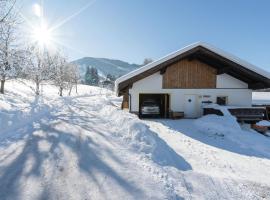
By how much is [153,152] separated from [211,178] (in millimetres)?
1912

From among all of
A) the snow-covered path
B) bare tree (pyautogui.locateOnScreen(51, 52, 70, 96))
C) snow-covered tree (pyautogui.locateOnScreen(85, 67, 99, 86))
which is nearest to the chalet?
the snow-covered path

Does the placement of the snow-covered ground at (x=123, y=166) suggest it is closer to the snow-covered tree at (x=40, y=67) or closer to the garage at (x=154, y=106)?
the garage at (x=154, y=106)

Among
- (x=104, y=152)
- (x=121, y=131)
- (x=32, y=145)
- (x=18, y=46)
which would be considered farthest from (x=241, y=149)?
(x=18, y=46)

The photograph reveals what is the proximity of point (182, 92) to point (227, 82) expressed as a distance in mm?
3971

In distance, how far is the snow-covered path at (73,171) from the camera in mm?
4172

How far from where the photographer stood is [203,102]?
1761cm

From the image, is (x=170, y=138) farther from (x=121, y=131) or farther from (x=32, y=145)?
(x=32, y=145)

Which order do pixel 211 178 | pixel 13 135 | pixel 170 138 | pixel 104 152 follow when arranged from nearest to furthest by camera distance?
pixel 211 178
pixel 104 152
pixel 13 135
pixel 170 138

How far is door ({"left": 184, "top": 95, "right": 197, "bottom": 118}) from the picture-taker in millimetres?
17531

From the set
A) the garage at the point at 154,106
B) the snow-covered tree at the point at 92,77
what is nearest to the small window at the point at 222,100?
the garage at the point at 154,106

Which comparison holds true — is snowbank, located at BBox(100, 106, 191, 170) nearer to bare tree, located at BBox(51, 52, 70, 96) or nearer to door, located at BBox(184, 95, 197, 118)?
door, located at BBox(184, 95, 197, 118)

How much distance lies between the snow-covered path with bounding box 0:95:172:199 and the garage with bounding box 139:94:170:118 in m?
10.7

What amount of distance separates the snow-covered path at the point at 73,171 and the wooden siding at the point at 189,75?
10525mm

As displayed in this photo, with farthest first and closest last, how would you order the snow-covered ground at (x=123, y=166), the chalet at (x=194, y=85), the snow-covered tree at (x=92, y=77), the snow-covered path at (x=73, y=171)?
the snow-covered tree at (x=92, y=77) → the chalet at (x=194, y=85) → the snow-covered ground at (x=123, y=166) → the snow-covered path at (x=73, y=171)
